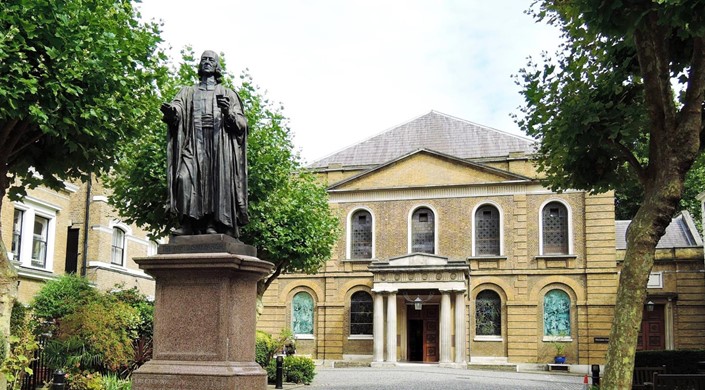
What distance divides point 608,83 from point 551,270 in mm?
22132

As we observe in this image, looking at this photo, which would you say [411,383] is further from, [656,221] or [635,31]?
[635,31]

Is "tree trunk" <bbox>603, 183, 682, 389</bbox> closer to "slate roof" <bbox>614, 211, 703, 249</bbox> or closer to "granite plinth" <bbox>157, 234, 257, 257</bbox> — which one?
"granite plinth" <bbox>157, 234, 257, 257</bbox>

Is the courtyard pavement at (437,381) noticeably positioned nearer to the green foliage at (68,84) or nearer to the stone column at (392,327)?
the stone column at (392,327)

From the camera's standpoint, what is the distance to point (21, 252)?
23672mm

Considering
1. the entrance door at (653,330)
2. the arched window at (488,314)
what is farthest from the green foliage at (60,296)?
the entrance door at (653,330)

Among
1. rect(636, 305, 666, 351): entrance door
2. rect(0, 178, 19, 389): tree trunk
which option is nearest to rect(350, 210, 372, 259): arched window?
rect(636, 305, 666, 351): entrance door

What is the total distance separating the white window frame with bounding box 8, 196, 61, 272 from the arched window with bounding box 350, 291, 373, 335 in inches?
632

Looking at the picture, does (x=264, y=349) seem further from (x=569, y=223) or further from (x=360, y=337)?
(x=569, y=223)

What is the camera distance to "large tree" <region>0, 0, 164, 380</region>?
11305 millimetres

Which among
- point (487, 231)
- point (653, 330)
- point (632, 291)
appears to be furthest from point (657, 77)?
point (653, 330)

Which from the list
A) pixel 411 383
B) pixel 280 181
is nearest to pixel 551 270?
pixel 411 383

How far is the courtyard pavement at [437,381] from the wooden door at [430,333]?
3.49 m

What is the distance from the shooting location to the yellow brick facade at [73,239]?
23719 millimetres

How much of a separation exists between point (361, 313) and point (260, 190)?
1914cm
